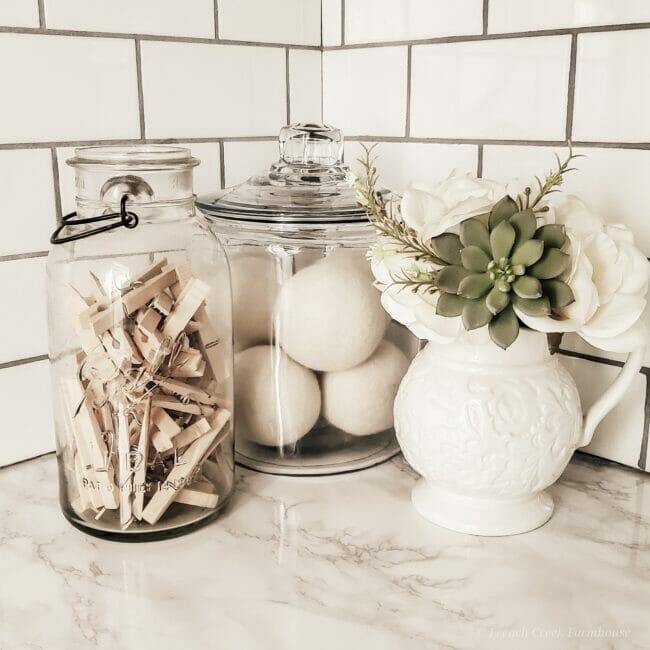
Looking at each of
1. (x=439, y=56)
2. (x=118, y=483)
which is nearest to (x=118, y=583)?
(x=118, y=483)

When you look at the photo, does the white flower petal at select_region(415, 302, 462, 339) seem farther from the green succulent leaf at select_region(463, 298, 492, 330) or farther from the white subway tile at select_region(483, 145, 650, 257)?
the white subway tile at select_region(483, 145, 650, 257)

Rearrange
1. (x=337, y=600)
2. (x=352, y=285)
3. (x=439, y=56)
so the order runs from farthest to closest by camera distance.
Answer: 1. (x=439, y=56)
2. (x=352, y=285)
3. (x=337, y=600)

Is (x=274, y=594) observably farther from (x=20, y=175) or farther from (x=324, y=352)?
(x=20, y=175)

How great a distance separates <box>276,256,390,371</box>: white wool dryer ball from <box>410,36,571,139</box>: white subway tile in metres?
0.22

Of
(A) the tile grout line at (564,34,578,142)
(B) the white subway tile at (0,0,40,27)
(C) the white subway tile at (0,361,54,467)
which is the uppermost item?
(B) the white subway tile at (0,0,40,27)

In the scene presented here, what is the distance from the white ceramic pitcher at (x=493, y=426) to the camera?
59 cm

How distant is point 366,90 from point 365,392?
0.38 meters

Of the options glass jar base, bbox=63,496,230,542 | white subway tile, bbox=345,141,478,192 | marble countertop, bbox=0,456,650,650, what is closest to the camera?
marble countertop, bbox=0,456,650,650

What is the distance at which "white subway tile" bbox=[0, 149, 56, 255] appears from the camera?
697mm

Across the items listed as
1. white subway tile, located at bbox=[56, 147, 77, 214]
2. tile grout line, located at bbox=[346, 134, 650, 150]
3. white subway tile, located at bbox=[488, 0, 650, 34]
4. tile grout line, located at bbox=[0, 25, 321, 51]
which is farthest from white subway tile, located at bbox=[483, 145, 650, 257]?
white subway tile, located at bbox=[56, 147, 77, 214]

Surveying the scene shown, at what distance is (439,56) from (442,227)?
339 mm

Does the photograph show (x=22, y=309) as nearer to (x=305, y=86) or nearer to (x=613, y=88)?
(x=305, y=86)

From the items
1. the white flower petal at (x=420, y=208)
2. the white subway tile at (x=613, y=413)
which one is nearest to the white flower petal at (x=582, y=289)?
the white flower petal at (x=420, y=208)

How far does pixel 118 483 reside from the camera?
593 mm
